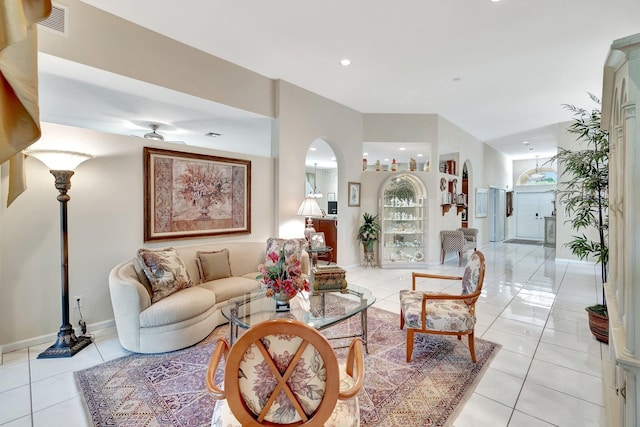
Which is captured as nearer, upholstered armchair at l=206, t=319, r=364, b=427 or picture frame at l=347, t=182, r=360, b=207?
upholstered armchair at l=206, t=319, r=364, b=427

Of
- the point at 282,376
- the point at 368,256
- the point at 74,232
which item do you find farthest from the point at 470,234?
the point at 74,232

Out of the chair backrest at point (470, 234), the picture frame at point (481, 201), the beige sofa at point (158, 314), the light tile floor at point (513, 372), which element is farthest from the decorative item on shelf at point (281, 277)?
the picture frame at point (481, 201)

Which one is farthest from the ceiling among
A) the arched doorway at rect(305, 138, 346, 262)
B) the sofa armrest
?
the sofa armrest

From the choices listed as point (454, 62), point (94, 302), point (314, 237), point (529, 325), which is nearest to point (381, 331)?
point (529, 325)

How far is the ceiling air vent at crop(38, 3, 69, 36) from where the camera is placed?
276 centimetres

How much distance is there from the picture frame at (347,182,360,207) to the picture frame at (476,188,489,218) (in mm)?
4609

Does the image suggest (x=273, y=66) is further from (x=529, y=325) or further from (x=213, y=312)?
(x=529, y=325)

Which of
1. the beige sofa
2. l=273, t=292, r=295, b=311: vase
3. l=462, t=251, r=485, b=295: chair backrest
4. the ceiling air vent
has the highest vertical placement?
the ceiling air vent

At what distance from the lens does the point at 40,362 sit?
8.39ft

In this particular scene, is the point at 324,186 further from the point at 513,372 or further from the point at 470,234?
the point at 513,372

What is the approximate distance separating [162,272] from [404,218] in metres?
5.02

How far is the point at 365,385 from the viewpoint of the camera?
226cm

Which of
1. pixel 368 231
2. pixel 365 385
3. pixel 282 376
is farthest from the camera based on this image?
pixel 368 231

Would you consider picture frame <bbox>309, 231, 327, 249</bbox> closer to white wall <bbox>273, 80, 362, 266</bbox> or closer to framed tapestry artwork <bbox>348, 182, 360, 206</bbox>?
white wall <bbox>273, 80, 362, 266</bbox>
